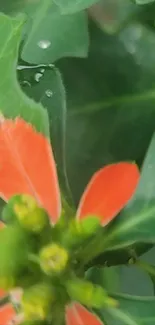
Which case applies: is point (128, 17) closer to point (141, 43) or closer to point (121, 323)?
point (141, 43)

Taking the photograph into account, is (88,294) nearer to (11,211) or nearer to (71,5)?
(11,211)

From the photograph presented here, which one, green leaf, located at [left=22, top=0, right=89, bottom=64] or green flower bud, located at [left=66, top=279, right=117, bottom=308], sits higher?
green leaf, located at [left=22, top=0, right=89, bottom=64]

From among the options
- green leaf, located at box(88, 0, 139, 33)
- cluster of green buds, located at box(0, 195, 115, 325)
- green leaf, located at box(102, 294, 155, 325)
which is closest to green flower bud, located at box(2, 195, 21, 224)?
cluster of green buds, located at box(0, 195, 115, 325)

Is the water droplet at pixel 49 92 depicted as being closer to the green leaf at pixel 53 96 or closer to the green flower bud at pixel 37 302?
the green leaf at pixel 53 96

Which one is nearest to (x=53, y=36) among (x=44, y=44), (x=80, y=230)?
(x=44, y=44)

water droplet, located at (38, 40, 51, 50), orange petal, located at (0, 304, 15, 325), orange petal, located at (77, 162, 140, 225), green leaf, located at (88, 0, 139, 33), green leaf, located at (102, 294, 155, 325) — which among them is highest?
water droplet, located at (38, 40, 51, 50)

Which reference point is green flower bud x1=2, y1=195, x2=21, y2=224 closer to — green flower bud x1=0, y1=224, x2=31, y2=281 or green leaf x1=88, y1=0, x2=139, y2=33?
green flower bud x1=0, y1=224, x2=31, y2=281

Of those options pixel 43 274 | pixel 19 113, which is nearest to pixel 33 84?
pixel 19 113
